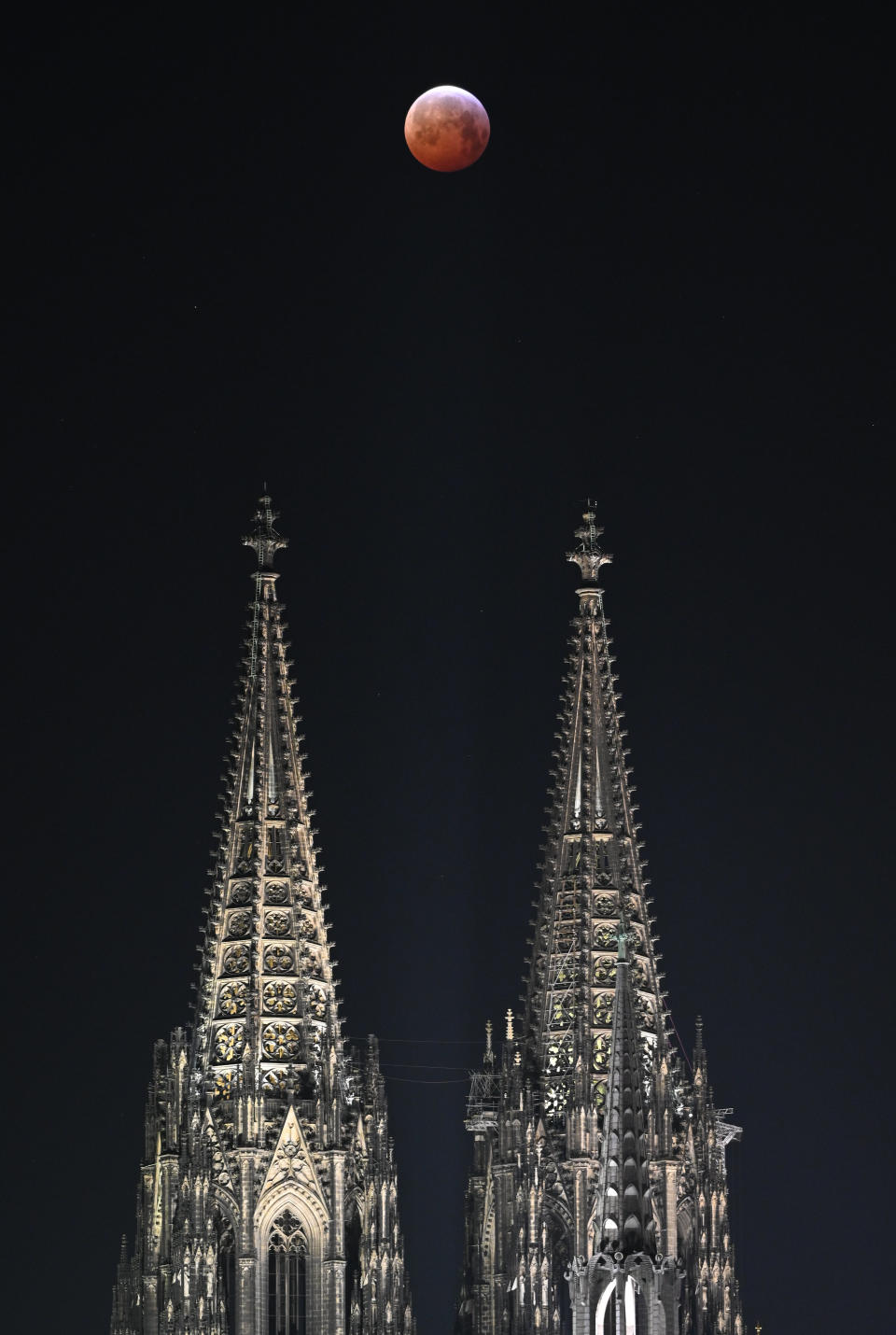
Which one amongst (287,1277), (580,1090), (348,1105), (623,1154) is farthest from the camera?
(580,1090)

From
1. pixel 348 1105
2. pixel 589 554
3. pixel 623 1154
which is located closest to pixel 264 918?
pixel 348 1105

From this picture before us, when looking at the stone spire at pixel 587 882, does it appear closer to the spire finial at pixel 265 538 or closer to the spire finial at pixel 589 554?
the spire finial at pixel 589 554

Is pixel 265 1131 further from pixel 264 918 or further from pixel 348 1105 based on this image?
pixel 264 918

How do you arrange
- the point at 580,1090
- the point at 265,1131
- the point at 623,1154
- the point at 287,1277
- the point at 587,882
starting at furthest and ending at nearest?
the point at 587,882 → the point at 580,1090 → the point at 265,1131 → the point at 287,1277 → the point at 623,1154

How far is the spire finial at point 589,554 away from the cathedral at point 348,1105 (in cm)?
184

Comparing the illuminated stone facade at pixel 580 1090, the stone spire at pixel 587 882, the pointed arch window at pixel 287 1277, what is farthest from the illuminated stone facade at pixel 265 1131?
the stone spire at pixel 587 882

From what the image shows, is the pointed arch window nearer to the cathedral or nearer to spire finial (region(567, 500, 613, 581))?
the cathedral

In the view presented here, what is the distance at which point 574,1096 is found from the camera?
117m

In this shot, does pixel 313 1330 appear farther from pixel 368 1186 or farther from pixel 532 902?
pixel 532 902

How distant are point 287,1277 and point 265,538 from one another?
1820cm

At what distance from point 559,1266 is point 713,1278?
12.6 feet

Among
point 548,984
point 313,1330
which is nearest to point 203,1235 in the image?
point 313,1330

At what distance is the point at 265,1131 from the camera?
115125 millimetres

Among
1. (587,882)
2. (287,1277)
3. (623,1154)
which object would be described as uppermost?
(587,882)
